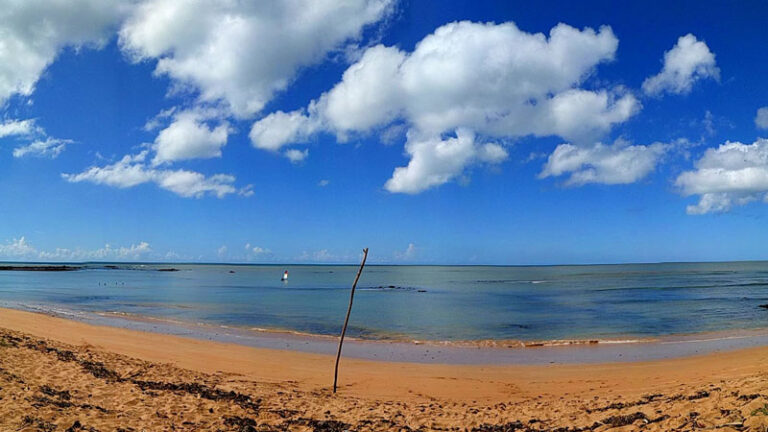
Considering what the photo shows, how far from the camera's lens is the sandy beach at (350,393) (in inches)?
320

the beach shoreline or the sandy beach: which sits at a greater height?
the sandy beach

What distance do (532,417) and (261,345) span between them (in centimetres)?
1355

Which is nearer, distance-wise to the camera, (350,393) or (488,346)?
(350,393)

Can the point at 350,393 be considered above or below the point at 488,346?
above

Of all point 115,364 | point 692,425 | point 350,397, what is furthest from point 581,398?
point 115,364

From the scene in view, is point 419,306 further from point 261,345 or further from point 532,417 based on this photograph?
point 532,417

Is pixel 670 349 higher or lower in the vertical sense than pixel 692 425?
lower

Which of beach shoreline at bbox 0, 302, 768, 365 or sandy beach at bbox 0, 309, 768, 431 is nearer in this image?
sandy beach at bbox 0, 309, 768, 431

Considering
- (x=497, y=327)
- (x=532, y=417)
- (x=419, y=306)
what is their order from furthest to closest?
(x=419, y=306)
(x=497, y=327)
(x=532, y=417)

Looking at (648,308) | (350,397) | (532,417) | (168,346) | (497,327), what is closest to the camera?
(532,417)

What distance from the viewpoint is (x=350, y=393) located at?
1208cm

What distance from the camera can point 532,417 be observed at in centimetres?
939

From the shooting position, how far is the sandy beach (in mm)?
8125

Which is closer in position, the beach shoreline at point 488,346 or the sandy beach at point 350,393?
the sandy beach at point 350,393
